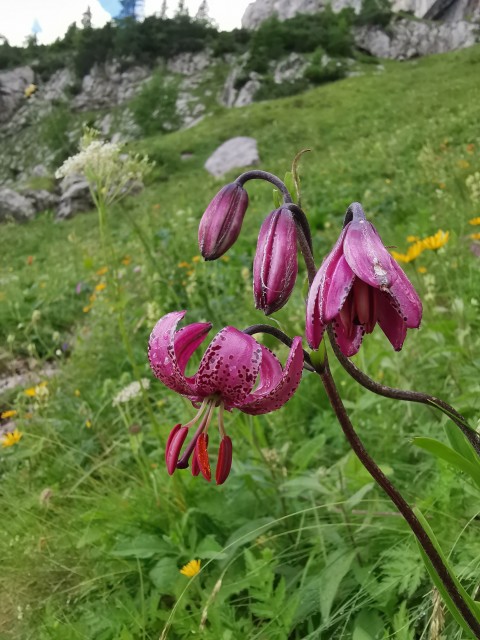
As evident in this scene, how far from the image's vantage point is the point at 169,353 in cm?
70

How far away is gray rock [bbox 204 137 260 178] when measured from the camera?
40.3 feet

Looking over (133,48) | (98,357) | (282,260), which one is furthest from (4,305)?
(133,48)

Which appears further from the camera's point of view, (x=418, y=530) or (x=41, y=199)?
(x=41, y=199)

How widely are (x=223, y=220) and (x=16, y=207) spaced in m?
14.0

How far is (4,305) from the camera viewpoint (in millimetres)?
4645

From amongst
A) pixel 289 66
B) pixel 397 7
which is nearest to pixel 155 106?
pixel 289 66

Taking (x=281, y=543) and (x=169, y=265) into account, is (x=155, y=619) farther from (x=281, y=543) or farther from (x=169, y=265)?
(x=169, y=265)

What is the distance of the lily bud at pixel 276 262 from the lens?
63cm

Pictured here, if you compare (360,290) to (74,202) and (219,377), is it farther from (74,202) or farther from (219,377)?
(74,202)

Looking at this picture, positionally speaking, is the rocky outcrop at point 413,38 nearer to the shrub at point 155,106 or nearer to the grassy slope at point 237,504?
the shrub at point 155,106

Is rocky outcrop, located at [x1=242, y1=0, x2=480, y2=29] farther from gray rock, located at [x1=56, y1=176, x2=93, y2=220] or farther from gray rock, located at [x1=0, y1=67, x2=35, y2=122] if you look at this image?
gray rock, located at [x1=56, y1=176, x2=93, y2=220]

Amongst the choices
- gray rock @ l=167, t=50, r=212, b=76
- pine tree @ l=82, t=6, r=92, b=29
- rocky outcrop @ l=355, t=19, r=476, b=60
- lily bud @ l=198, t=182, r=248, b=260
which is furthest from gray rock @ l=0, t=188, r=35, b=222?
pine tree @ l=82, t=6, r=92, b=29

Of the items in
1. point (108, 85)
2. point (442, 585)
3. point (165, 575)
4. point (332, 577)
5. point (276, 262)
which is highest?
point (108, 85)

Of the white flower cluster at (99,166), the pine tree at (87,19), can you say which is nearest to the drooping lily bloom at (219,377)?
the white flower cluster at (99,166)
